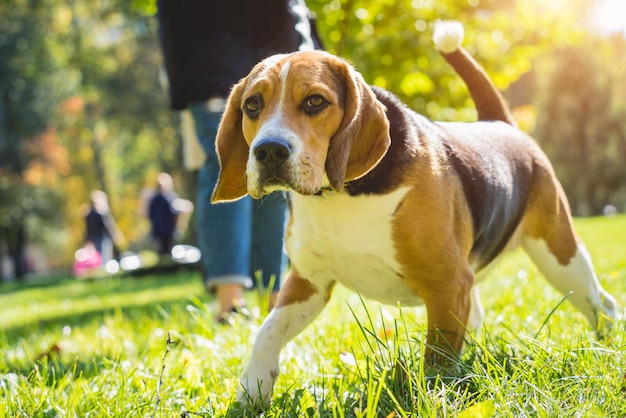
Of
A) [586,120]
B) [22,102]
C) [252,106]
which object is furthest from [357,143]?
[22,102]

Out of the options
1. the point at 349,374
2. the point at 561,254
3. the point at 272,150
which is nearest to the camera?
the point at 272,150

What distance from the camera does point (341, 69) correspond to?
2816 mm

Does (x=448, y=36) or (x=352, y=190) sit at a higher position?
(x=448, y=36)

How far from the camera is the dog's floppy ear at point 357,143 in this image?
2.63 metres

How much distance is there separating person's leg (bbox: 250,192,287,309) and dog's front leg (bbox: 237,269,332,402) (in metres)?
1.47

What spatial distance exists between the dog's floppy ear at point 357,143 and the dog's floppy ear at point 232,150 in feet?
1.51

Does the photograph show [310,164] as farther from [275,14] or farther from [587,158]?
[587,158]

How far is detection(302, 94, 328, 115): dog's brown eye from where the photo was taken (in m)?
2.71

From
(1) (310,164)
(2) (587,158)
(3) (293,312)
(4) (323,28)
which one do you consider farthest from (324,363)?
(2) (587,158)

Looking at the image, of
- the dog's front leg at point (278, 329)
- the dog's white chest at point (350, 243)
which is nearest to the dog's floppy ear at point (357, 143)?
the dog's white chest at point (350, 243)

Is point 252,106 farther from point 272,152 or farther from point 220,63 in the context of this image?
point 220,63

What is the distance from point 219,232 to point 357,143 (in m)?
1.82

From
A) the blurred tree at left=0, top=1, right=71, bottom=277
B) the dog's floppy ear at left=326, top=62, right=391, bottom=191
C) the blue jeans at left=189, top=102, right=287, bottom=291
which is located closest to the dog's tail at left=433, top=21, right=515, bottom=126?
the blue jeans at left=189, top=102, right=287, bottom=291

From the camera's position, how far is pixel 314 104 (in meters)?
2.72
